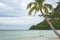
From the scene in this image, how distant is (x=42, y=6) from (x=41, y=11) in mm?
695

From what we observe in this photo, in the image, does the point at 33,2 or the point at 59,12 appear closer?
the point at 33,2

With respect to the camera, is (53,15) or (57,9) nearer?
(57,9)

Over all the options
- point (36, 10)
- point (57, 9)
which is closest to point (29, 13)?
point (36, 10)

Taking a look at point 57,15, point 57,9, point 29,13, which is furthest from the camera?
point 57,15

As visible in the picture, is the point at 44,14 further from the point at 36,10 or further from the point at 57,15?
the point at 57,15

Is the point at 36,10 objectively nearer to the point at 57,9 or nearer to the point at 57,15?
the point at 57,9

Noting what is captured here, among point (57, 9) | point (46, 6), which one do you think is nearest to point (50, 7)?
point (46, 6)

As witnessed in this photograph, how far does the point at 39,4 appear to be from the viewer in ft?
115

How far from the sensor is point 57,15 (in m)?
48.6

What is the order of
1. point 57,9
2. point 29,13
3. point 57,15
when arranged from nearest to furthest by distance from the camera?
point 29,13 → point 57,9 → point 57,15

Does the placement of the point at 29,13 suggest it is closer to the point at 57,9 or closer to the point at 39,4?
the point at 39,4

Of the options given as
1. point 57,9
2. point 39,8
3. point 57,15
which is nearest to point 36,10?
point 39,8

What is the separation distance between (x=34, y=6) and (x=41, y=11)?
1.19 metres

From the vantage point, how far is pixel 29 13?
1361 inches
